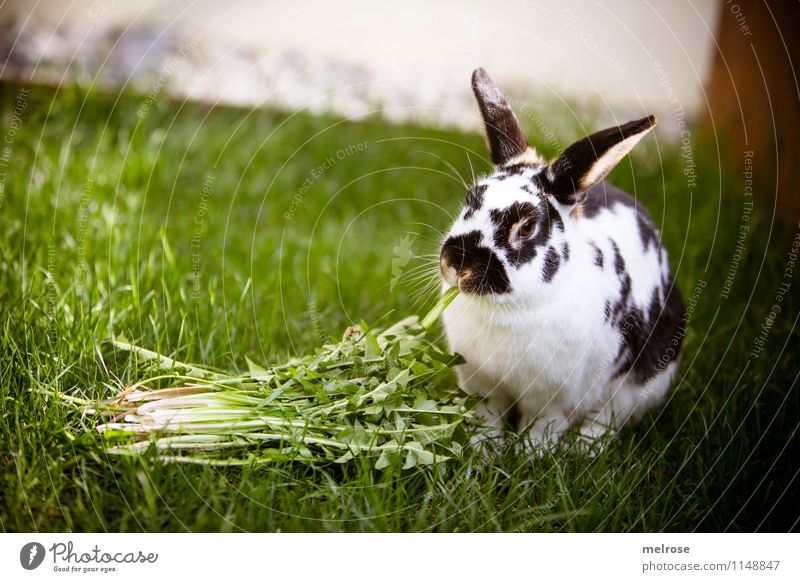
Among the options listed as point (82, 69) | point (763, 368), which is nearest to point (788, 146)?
point (763, 368)

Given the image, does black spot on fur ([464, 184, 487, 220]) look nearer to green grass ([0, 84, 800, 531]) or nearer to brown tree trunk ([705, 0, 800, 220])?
green grass ([0, 84, 800, 531])

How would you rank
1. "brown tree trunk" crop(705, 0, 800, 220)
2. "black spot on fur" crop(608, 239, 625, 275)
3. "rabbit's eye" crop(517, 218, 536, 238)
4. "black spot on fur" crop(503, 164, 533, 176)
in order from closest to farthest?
"rabbit's eye" crop(517, 218, 536, 238)
"black spot on fur" crop(503, 164, 533, 176)
"black spot on fur" crop(608, 239, 625, 275)
"brown tree trunk" crop(705, 0, 800, 220)

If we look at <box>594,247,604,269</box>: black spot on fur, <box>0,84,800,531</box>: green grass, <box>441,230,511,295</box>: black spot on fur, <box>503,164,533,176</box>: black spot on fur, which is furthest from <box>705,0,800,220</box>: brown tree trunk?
<box>441,230,511,295</box>: black spot on fur

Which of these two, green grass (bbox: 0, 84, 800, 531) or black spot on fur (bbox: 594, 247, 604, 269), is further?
black spot on fur (bbox: 594, 247, 604, 269)

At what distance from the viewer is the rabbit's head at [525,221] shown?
1.76 metres

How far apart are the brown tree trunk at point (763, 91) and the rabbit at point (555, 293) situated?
4.91ft

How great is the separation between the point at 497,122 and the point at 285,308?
1.05 m

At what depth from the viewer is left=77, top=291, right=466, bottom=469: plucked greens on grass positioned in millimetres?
1750

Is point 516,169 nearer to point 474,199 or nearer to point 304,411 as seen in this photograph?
point 474,199

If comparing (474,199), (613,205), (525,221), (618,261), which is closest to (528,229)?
(525,221)

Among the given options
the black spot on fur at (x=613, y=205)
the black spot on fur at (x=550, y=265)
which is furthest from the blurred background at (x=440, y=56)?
the black spot on fur at (x=550, y=265)

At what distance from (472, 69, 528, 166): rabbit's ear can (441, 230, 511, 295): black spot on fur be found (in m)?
0.32

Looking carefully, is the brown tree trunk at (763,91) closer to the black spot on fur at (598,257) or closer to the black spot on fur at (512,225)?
the black spot on fur at (598,257)
